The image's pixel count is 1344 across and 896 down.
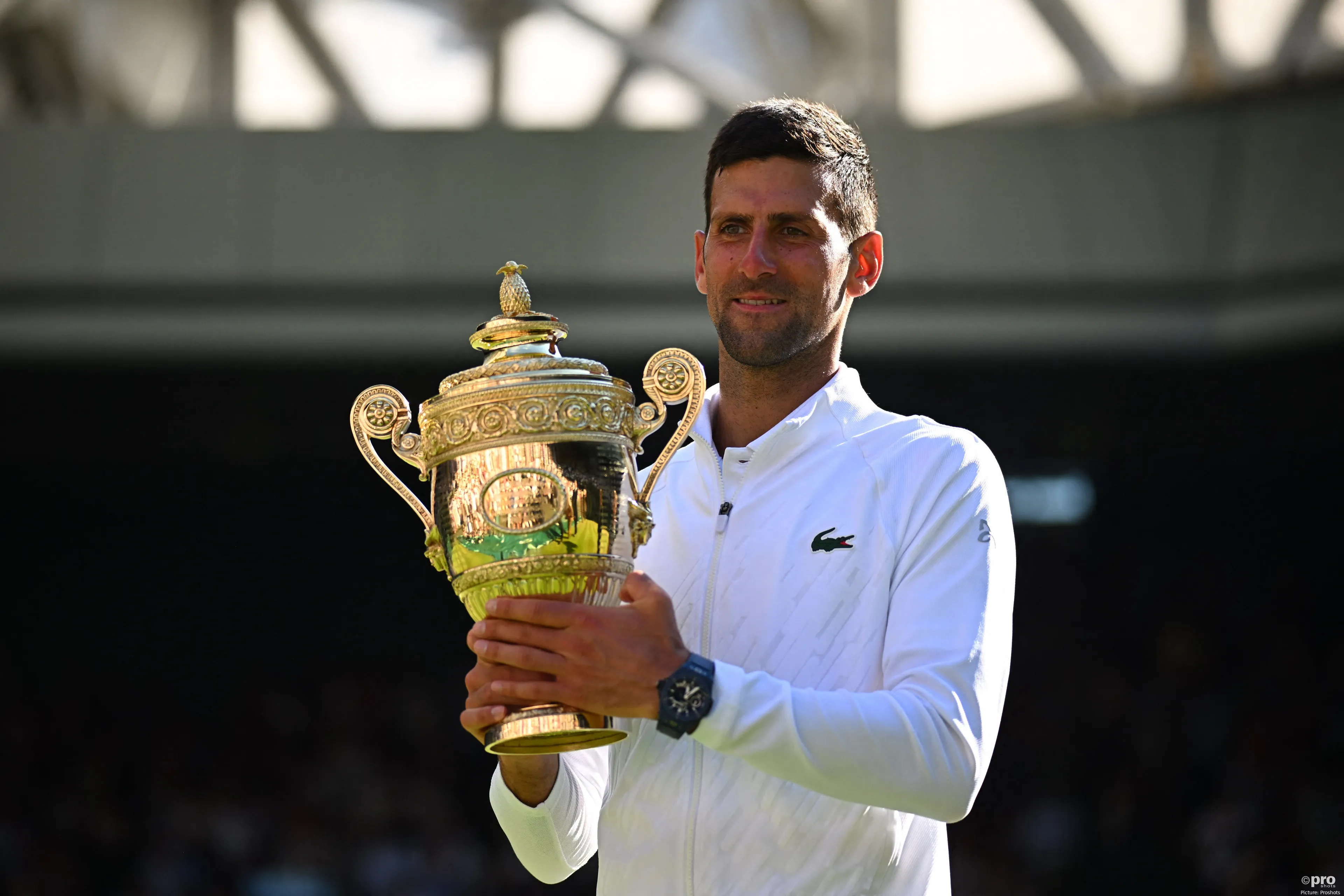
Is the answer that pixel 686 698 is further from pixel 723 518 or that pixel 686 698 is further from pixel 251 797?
pixel 251 797

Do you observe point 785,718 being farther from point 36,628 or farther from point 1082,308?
point 36,628

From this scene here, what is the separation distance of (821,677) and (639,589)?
315 millimetres

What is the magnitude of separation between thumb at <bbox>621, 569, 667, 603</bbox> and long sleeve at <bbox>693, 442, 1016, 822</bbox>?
11 cm

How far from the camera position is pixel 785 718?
206 cm

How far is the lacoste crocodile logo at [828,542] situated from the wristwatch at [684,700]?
0.34m

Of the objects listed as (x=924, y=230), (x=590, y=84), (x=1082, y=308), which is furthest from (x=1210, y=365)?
(x=590, y=84)

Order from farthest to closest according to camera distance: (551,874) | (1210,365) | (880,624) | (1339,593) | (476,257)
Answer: (1339,593) → (1210,365) → (476,257) → (551,874) → (880,624)

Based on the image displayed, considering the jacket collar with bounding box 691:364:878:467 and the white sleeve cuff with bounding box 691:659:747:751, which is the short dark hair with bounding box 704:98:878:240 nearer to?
the jacket collar with bounding box 691:364:878:467

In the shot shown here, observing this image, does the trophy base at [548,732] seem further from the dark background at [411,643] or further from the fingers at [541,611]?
the dark background at [411,643]

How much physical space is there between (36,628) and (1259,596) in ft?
Answer: 27.0

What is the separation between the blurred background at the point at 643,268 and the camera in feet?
28.9

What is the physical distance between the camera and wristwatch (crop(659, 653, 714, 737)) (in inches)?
80.0

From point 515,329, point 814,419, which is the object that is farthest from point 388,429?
point 814,419

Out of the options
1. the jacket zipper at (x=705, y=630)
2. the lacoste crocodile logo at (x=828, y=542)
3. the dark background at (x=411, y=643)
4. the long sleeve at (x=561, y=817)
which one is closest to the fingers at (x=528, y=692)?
the jacket zipper at (x=705, y=630)
